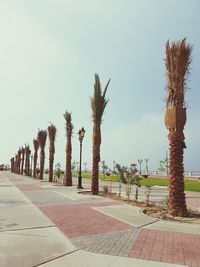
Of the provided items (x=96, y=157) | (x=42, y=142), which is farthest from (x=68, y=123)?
(x=42, y=142)

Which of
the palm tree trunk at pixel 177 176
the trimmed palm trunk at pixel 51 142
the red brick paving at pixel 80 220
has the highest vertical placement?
the trimmed palm trunk at pixel 51 142

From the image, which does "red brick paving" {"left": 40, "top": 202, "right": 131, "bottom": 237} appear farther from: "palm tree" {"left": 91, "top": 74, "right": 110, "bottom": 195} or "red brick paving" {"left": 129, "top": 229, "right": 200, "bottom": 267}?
"palm tree" {"left": 91, "top": 74, "right": 110, "bottom": 195}

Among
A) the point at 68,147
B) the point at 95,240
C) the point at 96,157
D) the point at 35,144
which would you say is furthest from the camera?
the point at 35,144

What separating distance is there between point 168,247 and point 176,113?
685 centimetres

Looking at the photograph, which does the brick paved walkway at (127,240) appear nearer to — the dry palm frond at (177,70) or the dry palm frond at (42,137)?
the dry palm frond at (177,70)

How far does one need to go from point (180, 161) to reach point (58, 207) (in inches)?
225

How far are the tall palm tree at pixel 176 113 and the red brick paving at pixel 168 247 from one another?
3.67 m

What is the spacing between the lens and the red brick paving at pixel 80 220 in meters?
10.5

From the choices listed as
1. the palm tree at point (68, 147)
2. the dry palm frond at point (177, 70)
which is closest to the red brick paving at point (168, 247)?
the dry palm frond at point (177, 70)

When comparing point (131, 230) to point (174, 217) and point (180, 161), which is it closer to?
point (174, 217)

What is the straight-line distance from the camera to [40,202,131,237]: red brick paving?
10.5m

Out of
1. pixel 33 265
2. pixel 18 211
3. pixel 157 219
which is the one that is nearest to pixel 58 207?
pixel 18 211

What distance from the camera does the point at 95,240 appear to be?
9.16 meters

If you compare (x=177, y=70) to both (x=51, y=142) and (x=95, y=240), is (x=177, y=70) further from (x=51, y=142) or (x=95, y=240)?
(x=51, y=142)
